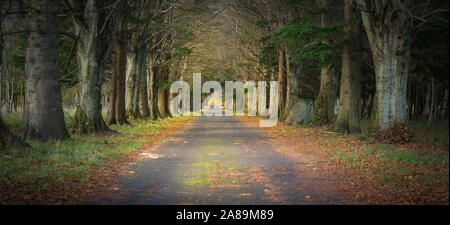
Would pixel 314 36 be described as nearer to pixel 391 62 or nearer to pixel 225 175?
pixel 391 62

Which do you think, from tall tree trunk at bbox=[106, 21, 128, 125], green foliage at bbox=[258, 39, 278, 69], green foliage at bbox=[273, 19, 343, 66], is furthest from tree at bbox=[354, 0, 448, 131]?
green foliage at bbox=[258, 39, 278, 69]

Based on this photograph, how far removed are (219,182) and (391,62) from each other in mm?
9054

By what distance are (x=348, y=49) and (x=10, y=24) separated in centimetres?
2172

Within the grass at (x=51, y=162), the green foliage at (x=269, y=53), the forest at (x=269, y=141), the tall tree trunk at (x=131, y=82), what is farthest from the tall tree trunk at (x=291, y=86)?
the grass at (x=51, y=162)

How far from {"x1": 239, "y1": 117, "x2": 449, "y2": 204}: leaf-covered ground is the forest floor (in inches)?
0.7

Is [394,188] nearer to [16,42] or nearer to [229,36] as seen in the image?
[16,42]

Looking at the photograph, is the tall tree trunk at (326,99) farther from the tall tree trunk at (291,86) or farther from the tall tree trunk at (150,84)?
the tall tree trunk at (150,84)

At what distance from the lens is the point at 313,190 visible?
24.6 feet

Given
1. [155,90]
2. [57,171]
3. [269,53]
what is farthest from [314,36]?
[155,90]

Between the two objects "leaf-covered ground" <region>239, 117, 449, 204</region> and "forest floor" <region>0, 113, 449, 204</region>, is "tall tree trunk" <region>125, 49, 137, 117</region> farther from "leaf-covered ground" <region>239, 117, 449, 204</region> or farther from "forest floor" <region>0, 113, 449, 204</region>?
"leaf-covered ground" <region>239, 117, 449, 204</region>

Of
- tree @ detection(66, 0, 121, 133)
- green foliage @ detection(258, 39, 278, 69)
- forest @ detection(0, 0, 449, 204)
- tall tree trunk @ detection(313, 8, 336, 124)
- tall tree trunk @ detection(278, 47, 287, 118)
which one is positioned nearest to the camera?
forest @ detection(0, 0, 449, 204)

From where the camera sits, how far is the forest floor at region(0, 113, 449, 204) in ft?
22.2

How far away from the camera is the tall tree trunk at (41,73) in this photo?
13625 mm

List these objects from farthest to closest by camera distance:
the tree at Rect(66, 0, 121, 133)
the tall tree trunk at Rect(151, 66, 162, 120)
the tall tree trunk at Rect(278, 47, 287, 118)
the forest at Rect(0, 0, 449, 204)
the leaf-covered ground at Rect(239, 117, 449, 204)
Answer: the tall tree trunk at Rect(151, 66, 162, 120) < the tall tree trunk at Rect(278, 47, 287, 118) < the tree at Rect(66, 0, 121, 133) < the forest at Rect(0, 0, 449, 204) < the leaf-covered ground at Rect(239, 117, 449, 204)
